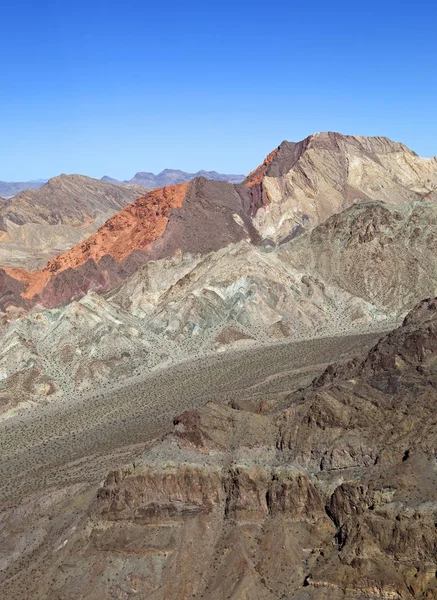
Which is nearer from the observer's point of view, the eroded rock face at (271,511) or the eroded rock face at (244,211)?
the eroded rock face at (271,511)

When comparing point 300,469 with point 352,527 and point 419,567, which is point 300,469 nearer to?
point 352,527

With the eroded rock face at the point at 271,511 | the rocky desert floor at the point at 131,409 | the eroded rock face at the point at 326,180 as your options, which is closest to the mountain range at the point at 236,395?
the eroded rock face at the point at 271,511

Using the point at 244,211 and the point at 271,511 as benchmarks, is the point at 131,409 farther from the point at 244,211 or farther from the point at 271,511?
the point at 244,211

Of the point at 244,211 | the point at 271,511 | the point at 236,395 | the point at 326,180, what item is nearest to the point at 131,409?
the point at 236,395

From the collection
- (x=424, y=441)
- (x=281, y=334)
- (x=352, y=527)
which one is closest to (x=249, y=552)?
(x=352, y=527)

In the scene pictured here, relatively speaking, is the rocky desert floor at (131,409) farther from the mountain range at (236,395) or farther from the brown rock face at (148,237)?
the brown rock face at (148,237)

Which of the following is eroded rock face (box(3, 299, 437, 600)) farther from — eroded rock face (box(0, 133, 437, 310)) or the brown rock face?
the brown rock face

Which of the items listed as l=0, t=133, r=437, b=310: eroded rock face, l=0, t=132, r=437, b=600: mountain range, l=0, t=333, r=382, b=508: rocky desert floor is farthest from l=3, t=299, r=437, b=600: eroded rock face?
l=0, t=133, r=437, b=310: eroded rock face

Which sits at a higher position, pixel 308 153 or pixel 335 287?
pixel 308 153
